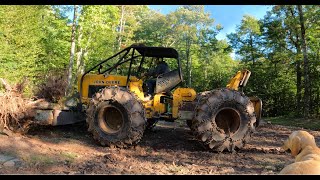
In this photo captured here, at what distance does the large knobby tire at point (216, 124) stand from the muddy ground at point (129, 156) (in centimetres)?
24

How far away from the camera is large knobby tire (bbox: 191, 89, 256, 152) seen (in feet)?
21.5

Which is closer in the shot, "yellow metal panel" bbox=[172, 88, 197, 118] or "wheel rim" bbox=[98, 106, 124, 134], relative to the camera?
"wheel rim" bbox=[98, 106, 124, 134]

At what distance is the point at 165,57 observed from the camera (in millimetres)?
8172

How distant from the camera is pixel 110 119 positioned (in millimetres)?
7344

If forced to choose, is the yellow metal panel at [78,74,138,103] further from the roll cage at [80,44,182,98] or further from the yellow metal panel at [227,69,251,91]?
the yellow metal panel at [227,69,251,91]

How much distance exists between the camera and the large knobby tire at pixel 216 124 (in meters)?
6.54

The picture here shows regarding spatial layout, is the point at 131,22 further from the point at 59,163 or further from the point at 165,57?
the point at 59,163

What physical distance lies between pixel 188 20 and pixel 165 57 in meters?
22.8

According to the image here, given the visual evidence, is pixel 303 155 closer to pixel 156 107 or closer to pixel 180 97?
pixel 180 97

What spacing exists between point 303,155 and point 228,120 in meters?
3.22

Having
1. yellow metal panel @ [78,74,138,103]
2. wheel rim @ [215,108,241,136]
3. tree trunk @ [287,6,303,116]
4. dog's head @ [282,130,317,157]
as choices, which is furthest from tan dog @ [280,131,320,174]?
tree trunk @ [287,6,303,116]

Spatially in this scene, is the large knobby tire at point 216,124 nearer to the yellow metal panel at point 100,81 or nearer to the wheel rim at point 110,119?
the wheel rim at point 110,119

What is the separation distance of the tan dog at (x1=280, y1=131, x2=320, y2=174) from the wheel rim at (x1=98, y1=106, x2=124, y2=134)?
148 inches

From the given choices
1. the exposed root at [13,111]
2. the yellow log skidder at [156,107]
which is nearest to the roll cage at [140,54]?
the yellow log skidder at [156,107]
